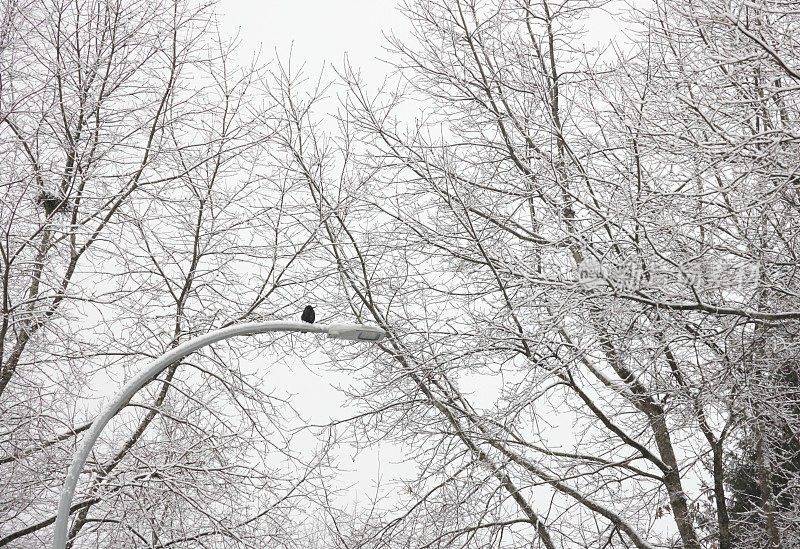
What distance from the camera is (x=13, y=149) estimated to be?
980cm

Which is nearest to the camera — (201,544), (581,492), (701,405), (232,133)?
(701,405)

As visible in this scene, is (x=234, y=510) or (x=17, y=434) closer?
(x=17, y=434)

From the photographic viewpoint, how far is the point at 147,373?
6.68 meters

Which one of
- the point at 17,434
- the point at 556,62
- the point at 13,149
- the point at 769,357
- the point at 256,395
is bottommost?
the point at 769,357

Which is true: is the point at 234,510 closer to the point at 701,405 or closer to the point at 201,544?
the point at 201,544

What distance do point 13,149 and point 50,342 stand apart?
7.80 ft

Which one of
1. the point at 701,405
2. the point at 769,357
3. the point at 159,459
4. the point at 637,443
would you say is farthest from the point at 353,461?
the point at 769,357

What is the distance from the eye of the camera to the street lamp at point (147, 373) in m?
6.39

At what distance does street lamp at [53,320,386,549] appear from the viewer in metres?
6.39

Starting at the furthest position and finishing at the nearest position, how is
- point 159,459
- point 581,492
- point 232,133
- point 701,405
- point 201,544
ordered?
point 232,133 → point 159,459 → point 201,544 → point 581,492 → point 701,405

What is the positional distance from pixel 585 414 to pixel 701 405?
195cm

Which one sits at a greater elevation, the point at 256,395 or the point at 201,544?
the point at 256,395

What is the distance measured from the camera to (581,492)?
927cm

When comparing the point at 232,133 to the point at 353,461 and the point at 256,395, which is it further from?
the point at 353,461
